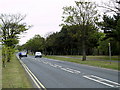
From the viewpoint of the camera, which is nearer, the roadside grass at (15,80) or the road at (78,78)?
the road at (78,78)

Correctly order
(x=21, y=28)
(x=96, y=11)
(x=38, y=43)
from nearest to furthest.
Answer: (x=21, y=28)
(x=96, y=11)
(x=38, y=43)

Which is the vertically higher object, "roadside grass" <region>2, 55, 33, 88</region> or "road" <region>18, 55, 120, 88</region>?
"road" <region>18, 55, 120, 88</region>

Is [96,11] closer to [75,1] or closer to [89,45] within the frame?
[75,1]

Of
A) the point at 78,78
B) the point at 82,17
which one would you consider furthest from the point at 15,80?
the point at 82,17

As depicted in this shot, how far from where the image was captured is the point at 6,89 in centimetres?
1019

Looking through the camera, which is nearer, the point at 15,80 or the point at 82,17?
the point at 15,80

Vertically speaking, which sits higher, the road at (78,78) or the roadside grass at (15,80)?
the road at (78,78)

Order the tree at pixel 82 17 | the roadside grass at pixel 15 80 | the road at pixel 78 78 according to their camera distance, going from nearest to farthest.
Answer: the road at pixel 78 78 < the roadside grass at pixel 15 80 < the tree at pixel 82 17

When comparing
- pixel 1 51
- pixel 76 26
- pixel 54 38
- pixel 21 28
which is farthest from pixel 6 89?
pixel 54 38

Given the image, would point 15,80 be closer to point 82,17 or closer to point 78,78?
point 78,78

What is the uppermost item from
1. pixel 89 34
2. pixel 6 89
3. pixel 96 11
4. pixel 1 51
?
pixel 96 11

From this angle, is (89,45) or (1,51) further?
(89,45)

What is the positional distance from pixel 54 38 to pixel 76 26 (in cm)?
4940

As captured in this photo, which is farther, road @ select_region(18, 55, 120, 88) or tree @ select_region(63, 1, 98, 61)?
tree @ select_region(63, 1, 98, 61)
